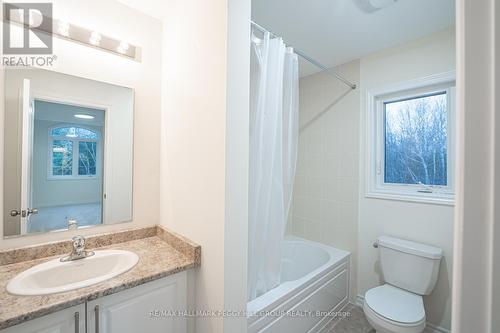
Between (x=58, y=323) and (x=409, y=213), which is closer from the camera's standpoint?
(x=58, y=323)

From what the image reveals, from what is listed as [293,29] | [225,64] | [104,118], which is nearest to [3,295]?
[104,118]

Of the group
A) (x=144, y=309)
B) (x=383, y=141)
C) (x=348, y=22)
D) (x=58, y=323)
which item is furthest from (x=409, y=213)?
(x=58, y=323)

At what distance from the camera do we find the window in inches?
49.2

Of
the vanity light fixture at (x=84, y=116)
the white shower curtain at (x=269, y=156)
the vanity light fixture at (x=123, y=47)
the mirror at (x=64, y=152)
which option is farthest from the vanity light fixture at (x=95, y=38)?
the white shower curtain at (x=269, y=156)

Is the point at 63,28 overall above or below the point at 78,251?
above

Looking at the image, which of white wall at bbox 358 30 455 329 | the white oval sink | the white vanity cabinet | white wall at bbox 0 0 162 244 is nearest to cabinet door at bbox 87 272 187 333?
the white vanity cabinet

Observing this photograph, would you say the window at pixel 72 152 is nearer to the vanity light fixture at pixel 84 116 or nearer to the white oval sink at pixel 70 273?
the vanity light fixture at pixel 84 116

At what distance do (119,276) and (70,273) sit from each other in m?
0.36

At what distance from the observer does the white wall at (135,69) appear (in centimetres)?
128

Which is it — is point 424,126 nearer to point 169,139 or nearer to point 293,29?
point 293,29

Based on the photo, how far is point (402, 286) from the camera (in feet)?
5.85

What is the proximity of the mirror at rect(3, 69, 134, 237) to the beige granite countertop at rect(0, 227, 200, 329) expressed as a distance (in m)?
0.20

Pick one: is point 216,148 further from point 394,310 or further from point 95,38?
point 394,310

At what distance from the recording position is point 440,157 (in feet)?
6.04
